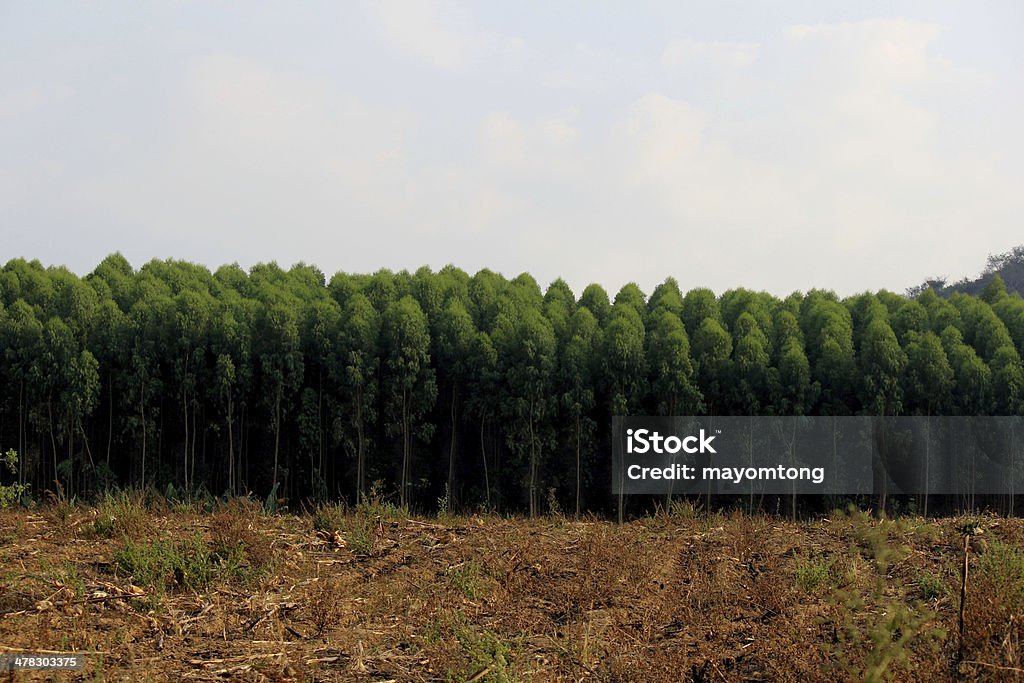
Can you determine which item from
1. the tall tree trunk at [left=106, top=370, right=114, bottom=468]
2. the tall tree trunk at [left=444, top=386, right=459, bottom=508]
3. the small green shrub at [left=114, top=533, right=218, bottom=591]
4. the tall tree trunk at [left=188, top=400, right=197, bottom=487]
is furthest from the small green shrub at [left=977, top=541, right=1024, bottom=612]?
the tall tree trunk at [left=106, top=370, right=114, bottom=468]

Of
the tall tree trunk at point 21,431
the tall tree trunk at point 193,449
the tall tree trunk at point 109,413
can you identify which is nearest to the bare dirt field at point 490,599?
the tall tree trunk at point 193,449

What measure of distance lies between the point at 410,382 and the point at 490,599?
17.2 meters

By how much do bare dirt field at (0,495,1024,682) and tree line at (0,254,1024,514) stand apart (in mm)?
13408

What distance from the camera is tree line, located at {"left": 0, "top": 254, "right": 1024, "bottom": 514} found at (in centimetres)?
2559

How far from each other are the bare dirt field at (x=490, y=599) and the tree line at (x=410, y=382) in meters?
13.4

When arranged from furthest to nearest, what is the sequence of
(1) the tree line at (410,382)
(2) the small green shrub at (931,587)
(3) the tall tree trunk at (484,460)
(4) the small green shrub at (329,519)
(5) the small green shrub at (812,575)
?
(3) the tall tree trunk at (484,460) → (1) the tree line at (410,382) → (4) the small green shrub at (329,519) → (5) the small green shrub at (812,575) → (2) the small green shrub at (931,587)

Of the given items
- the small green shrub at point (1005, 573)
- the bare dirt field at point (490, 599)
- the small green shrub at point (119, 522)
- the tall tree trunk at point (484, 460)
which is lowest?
the tall tree trunk at point (484, 460)

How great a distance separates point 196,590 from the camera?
893 cm

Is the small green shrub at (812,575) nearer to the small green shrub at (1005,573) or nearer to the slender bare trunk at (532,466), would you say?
the small green shrub at (1005,573)

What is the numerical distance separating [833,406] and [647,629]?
64.8 feet

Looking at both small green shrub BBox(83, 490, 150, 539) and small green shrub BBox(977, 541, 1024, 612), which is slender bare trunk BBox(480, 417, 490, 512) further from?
small green shrub BBox(977, 541, 1024, 612)

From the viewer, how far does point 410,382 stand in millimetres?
25812

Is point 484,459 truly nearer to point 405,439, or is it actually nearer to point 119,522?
point 405,439

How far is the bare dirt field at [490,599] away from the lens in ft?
22.5
